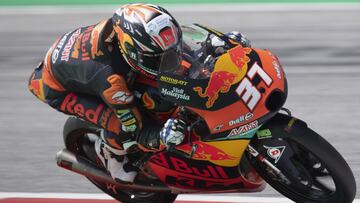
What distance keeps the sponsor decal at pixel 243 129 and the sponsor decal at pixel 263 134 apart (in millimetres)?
87

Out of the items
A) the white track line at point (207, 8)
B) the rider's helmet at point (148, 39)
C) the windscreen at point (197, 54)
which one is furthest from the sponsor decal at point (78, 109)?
the white track line at point (207, 8)

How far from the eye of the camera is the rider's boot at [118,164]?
217 inches

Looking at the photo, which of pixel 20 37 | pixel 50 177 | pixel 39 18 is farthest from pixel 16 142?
pixel 39 18

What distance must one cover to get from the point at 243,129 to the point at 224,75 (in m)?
0.32

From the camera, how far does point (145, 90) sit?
511 cm

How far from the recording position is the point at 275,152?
4766mm

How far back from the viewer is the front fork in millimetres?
4816

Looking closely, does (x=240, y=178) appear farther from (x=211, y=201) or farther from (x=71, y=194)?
(x=71, y=194)

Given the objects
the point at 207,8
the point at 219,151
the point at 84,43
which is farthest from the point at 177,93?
the point at 207,8

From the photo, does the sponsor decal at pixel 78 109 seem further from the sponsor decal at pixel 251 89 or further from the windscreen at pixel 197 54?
the sponsor decal at pixel 251 89

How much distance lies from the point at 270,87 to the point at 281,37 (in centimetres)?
628

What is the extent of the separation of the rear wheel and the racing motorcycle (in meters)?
0.50

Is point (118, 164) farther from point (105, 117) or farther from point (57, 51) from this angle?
point (57, 51)

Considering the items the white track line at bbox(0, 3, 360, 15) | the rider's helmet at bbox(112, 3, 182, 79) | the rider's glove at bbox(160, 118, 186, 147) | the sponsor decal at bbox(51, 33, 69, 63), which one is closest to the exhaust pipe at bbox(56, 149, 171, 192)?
the sponsor decal at bbox(51, 33, 69, 63)
